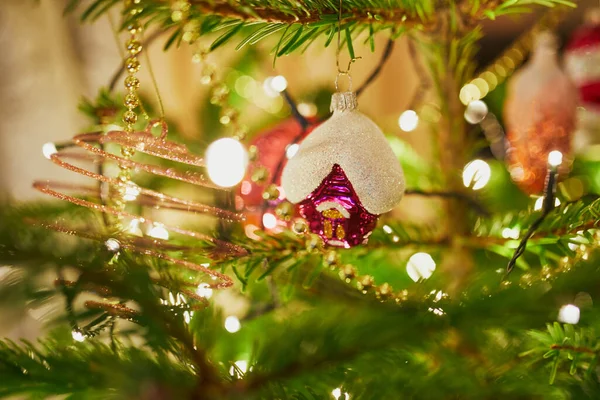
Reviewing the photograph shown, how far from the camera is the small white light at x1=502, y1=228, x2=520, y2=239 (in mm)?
492

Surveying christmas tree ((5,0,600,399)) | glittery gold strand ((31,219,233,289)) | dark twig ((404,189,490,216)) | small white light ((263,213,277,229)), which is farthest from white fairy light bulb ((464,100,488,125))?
glittery gold strand ((31,219,233,289))

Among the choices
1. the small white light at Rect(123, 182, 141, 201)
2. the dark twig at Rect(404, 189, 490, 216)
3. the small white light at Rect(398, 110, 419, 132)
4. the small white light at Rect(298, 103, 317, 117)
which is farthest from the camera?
the small white light at Rect(298, 103, 317, 117)

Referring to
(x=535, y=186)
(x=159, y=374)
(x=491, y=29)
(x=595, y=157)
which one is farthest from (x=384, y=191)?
(x=491, y=29)

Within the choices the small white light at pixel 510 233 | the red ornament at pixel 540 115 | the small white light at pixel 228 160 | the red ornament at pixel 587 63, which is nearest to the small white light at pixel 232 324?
the small white light at pixel 228 160

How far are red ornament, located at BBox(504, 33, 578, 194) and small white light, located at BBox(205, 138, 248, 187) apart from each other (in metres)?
0.32

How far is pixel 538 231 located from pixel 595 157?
45 centimetres

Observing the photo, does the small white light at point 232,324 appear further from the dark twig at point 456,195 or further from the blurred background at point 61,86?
the blurred background at point 61,86

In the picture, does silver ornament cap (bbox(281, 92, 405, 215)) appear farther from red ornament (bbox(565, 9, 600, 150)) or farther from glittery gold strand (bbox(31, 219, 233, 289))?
red ornament (bbox(565, 9, 600, 150))

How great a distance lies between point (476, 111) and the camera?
0.72m

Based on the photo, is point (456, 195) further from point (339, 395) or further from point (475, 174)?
point (339, 395)

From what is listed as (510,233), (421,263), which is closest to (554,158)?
(510,233)

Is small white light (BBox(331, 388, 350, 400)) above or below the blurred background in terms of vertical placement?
below

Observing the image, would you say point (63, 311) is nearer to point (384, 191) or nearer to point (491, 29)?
point (384, 191)

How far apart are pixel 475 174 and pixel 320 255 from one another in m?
0.19
